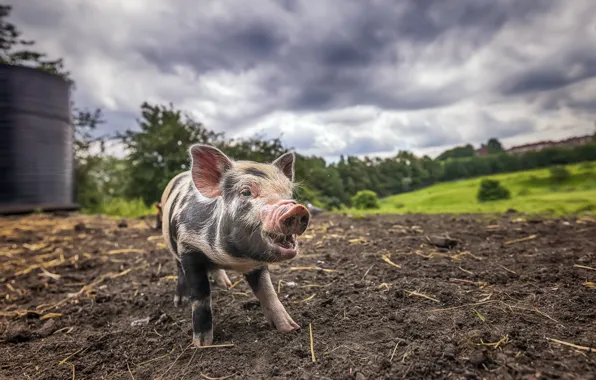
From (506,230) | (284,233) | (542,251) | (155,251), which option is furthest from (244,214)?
(506,230)

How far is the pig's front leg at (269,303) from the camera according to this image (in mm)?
2654

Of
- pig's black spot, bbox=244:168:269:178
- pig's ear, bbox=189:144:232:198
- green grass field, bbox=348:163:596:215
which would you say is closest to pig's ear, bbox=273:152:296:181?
pig's black spot, bbox=244:168:269:178

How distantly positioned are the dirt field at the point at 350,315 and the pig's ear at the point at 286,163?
1088 millimetres

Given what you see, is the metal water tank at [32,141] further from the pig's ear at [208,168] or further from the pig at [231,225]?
the pig's ear at [208,168]

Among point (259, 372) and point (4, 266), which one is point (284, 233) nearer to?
point (259, 372)

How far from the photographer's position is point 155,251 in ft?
18.9

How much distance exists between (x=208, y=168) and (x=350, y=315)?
1.49 metres

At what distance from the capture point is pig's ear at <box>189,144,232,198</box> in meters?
2.66

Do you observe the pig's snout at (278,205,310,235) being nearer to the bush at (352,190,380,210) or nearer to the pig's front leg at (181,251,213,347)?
the pig's front leg at (181,251,213,347)

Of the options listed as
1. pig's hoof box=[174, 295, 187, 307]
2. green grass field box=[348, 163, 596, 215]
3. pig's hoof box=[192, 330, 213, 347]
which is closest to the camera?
pig's hoof box=[192, 330, 213, 347]

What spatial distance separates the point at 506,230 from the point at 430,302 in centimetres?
333

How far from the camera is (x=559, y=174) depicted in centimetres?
855

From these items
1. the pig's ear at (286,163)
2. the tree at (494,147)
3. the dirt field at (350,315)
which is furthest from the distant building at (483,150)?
the pig's ear at (286,163)

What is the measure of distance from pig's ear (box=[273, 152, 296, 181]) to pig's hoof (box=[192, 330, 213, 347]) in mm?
1298
